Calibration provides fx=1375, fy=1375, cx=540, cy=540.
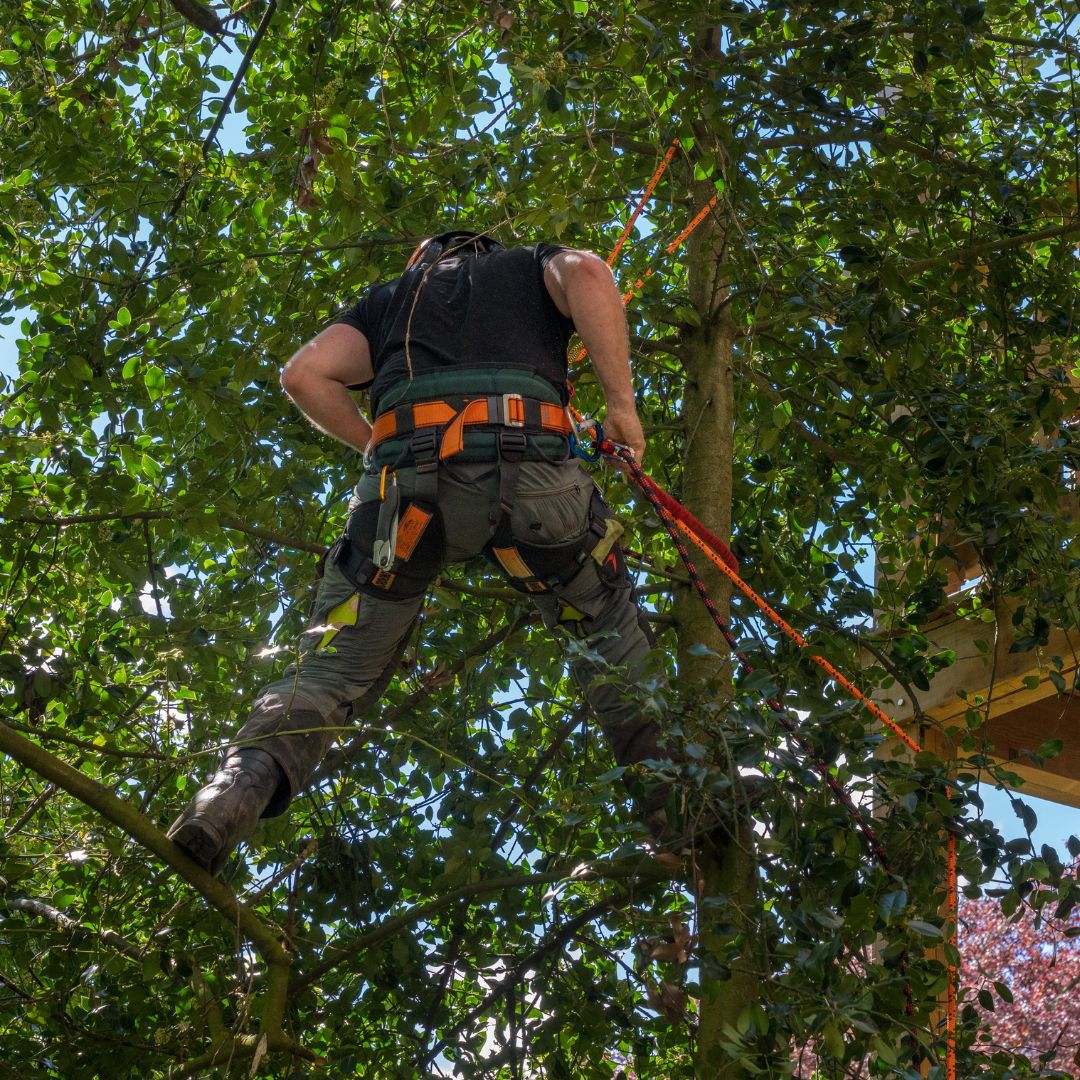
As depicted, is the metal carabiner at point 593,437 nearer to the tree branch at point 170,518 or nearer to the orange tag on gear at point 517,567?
the orange tag on gear at point 517,567

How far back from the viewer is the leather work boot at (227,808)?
2.55 metres

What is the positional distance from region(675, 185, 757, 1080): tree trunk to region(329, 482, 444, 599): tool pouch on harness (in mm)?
644

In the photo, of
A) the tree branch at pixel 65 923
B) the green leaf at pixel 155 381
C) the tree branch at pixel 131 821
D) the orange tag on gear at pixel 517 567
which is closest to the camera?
the tree branch at pixel 131 821

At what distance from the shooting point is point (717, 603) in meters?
3.63

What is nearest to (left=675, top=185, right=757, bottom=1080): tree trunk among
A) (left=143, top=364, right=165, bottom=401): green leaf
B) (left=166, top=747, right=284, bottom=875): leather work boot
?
(left=166, top=747, right=284, bottom=875): leather work boot

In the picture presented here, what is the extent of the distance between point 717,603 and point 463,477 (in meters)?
0.92

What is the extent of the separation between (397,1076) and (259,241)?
2.88 m

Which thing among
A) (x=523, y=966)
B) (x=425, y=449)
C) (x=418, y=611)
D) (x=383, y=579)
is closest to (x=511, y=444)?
(x=425, y=449)

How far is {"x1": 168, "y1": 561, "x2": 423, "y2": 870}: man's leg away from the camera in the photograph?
8.52ft

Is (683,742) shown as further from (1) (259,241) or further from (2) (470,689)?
(1) (259,241)

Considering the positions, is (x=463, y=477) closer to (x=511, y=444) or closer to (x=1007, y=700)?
(x=511, y=444)

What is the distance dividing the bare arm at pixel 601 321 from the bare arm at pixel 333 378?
1.86 feet

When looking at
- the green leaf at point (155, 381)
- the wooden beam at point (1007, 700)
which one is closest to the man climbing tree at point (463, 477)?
the green leaf at point (155, 381)


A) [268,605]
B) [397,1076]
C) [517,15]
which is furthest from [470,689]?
[517,15]
